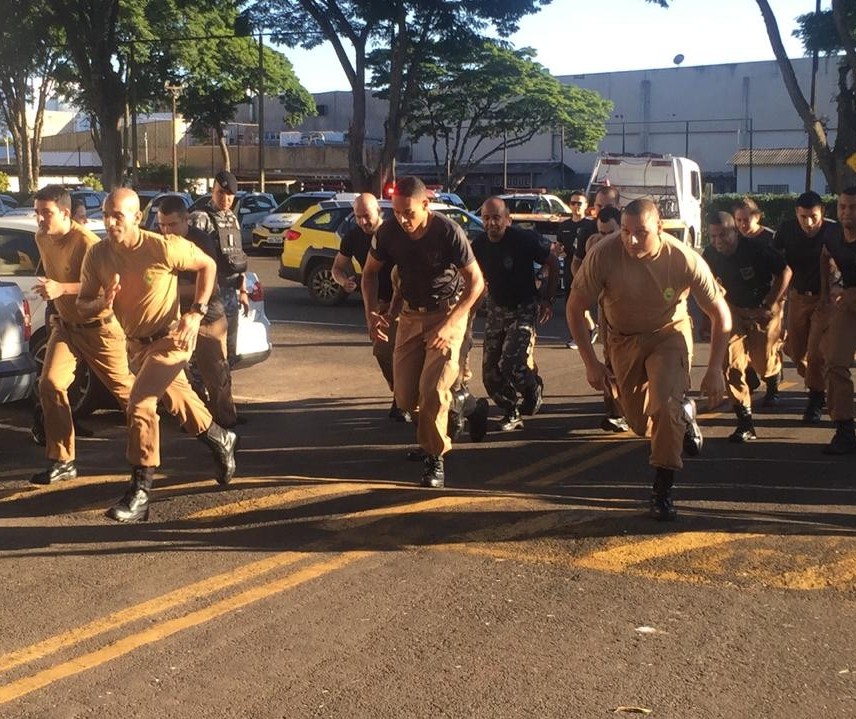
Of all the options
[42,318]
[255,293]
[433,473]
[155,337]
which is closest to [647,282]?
[433,473]

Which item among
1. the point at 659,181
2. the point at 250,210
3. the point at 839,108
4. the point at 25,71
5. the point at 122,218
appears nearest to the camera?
the point at 122,218

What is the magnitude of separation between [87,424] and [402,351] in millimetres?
3298

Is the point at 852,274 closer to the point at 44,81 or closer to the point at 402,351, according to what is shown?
the point at 402,351

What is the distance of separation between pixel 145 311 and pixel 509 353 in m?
3.33

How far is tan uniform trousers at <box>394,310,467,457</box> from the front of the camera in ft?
25.4

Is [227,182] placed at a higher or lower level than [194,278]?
higher

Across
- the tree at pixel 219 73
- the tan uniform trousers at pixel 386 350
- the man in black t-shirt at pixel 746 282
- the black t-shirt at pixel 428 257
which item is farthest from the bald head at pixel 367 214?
the tree at pixel 219 73

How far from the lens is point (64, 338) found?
7.98m

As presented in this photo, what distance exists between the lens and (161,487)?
7883mm

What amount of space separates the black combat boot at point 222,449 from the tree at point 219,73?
1697 inches

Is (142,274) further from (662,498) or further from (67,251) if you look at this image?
(662,498)

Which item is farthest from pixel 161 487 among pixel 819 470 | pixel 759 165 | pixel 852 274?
pixel 759 165

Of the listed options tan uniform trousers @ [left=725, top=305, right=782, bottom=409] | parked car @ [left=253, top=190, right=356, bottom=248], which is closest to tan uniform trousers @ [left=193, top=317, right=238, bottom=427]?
tan uniform trousers @ [left=725, top=305, right=782, bottom=409]

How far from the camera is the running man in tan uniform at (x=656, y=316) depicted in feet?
22.4
